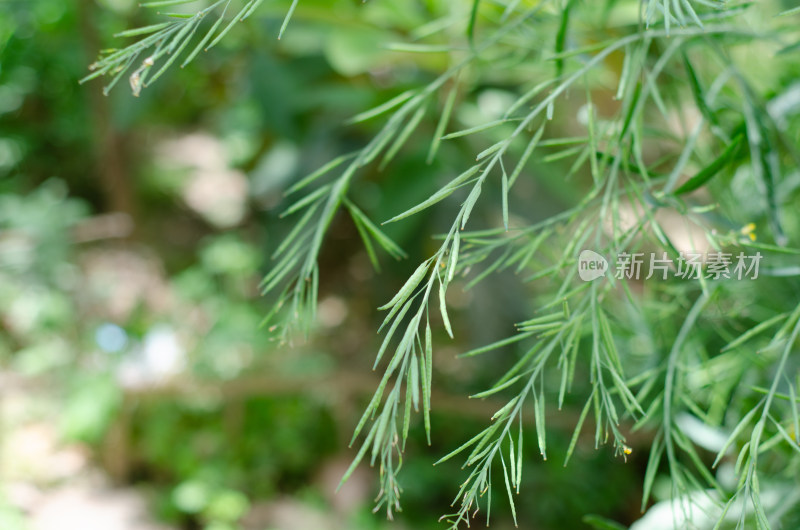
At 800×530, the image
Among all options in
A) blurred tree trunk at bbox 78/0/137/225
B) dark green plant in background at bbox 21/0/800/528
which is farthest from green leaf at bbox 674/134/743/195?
blurred tree trunk at bbox 78/0/137/225

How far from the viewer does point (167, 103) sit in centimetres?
217

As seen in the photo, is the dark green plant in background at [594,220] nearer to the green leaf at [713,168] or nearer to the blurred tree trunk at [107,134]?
the green leaf at [713,168]

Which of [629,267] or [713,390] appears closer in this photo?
[629,267]

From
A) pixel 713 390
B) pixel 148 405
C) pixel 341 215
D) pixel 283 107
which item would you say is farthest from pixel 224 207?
pixel 713 390

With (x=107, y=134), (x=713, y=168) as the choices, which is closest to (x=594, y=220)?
(x=713, y=168)

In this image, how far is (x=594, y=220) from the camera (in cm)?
43

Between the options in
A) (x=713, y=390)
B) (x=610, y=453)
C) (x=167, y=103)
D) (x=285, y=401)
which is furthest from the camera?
(x=167, y=103)

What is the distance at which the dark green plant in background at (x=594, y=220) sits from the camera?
11.7 inches

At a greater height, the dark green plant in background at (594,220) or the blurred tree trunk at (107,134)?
the blurred tree trunk at (107,134)

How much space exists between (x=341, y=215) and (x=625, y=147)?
149 centimetres

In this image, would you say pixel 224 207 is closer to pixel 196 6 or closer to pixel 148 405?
pixel 148 405

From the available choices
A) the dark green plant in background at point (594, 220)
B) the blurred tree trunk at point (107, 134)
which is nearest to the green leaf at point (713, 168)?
the dark green plant in background at point (594, 220)

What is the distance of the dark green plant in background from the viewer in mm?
298

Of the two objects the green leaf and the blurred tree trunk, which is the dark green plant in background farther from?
the blurred tree trunk
